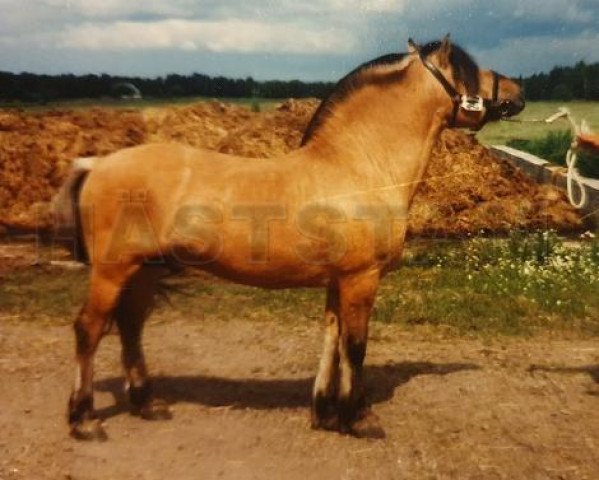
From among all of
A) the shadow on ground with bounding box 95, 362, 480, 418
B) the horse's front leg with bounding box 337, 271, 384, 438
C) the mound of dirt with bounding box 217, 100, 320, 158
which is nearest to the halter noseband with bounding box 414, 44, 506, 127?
the horse's front leg with bounding box 337, 271, 384, 438

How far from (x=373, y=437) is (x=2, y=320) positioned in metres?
4.59

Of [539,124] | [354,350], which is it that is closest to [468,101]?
[354,350]

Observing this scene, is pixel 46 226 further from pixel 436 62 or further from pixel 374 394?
pixel 436 62

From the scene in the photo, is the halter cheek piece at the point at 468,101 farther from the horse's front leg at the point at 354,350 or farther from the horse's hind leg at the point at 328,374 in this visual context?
the horse's hind leg at the point at 328,374

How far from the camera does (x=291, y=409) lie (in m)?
5.26

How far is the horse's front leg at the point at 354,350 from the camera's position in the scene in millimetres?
4469

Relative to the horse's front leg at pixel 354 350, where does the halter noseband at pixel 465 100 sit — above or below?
above

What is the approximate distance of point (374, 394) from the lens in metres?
5.57

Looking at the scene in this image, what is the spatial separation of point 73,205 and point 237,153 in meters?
6.92

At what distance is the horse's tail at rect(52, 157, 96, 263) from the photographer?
183 inches

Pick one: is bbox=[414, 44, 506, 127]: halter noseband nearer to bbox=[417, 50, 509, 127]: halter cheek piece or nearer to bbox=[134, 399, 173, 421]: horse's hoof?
bbox=[417, 50, 509, 127]: halter cheek piece

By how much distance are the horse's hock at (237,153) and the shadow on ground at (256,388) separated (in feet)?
16.6

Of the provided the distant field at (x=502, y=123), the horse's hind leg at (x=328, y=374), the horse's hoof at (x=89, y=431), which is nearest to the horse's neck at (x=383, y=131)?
the horse's hind leg at (x=328, y=374)

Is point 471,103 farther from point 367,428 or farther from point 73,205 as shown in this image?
point 73,205
